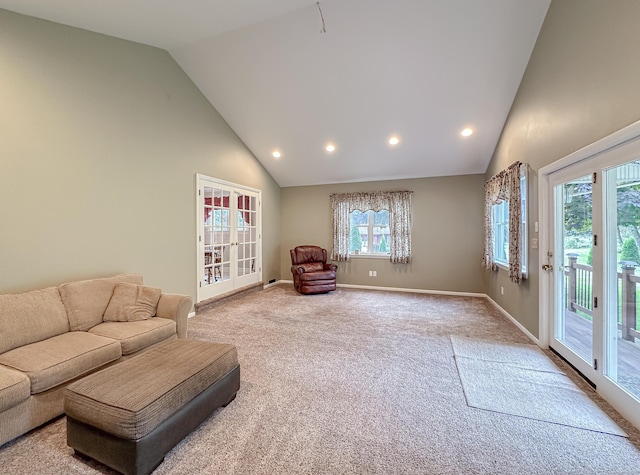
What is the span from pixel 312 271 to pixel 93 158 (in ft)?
13.0

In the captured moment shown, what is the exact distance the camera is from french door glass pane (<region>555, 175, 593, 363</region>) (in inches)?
92.5

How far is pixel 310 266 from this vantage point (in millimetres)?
5852

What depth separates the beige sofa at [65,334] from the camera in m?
1.67

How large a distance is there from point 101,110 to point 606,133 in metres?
4.70

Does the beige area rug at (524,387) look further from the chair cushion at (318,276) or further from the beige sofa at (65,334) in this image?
the chair cushion at (318,276)

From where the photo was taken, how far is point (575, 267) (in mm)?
2574

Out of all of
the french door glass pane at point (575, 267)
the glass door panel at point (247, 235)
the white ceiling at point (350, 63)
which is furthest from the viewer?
the glass door panel at point (247, 235)

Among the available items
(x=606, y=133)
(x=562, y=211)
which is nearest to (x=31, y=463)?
(x=606, y=133)

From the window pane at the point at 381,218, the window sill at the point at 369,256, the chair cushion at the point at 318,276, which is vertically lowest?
the chair cushion at the point at 318,276

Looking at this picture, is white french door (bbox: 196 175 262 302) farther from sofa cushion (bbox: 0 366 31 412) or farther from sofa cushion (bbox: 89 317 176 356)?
sofa cushion (bbox: 0 366 31 412)

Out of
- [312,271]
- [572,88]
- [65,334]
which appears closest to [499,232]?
[572,88]

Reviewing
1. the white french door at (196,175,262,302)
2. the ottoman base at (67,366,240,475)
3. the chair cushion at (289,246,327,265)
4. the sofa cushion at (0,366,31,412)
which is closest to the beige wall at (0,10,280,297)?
the white french door at (196,175,262,302)

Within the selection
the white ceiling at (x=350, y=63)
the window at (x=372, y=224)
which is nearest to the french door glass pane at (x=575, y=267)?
the white ceiling at (x=350, y=63)

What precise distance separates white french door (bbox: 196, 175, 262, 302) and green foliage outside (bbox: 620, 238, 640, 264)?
4.70 m
